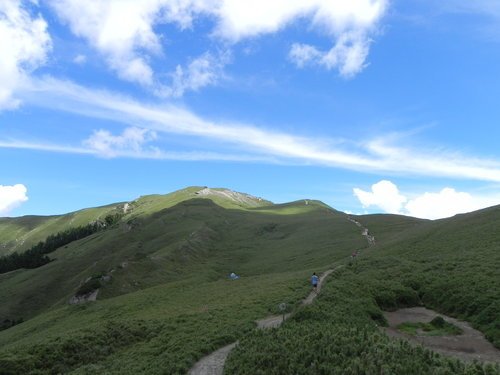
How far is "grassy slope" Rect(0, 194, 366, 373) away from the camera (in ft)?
96.9

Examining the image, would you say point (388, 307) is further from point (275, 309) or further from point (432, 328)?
point (275, 309)

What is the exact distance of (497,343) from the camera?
76.9 ft

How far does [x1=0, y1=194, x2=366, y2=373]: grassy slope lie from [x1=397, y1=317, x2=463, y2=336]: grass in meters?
11.6

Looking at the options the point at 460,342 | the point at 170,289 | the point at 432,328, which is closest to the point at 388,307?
the point at 432,328

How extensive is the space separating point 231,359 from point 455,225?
56.3 m

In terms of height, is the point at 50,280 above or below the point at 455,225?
below

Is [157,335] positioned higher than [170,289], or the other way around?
[170,289]

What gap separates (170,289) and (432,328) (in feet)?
135

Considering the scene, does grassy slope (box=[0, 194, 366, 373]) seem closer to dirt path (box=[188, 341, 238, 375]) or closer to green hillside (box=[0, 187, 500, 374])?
green hillside (box=[0, 187, 500, 374])

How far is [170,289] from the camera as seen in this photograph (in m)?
60.5

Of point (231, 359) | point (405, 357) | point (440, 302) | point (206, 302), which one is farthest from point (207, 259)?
point (405, 357)

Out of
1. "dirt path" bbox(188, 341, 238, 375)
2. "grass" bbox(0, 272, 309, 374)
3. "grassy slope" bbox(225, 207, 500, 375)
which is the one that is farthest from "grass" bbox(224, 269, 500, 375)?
"grass" bbox(0, 272, 309, 374)

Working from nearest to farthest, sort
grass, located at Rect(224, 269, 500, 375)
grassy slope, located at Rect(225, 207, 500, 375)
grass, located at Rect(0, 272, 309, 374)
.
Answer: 1. grass, located at Rect(224, 269, 500, 375)
2. grassy slope, located at Rect(225, 207, 500, 375)
3. grass, located at Rect(0, 272, 309, 374)

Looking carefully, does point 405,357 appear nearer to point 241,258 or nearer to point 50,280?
point 241,258
